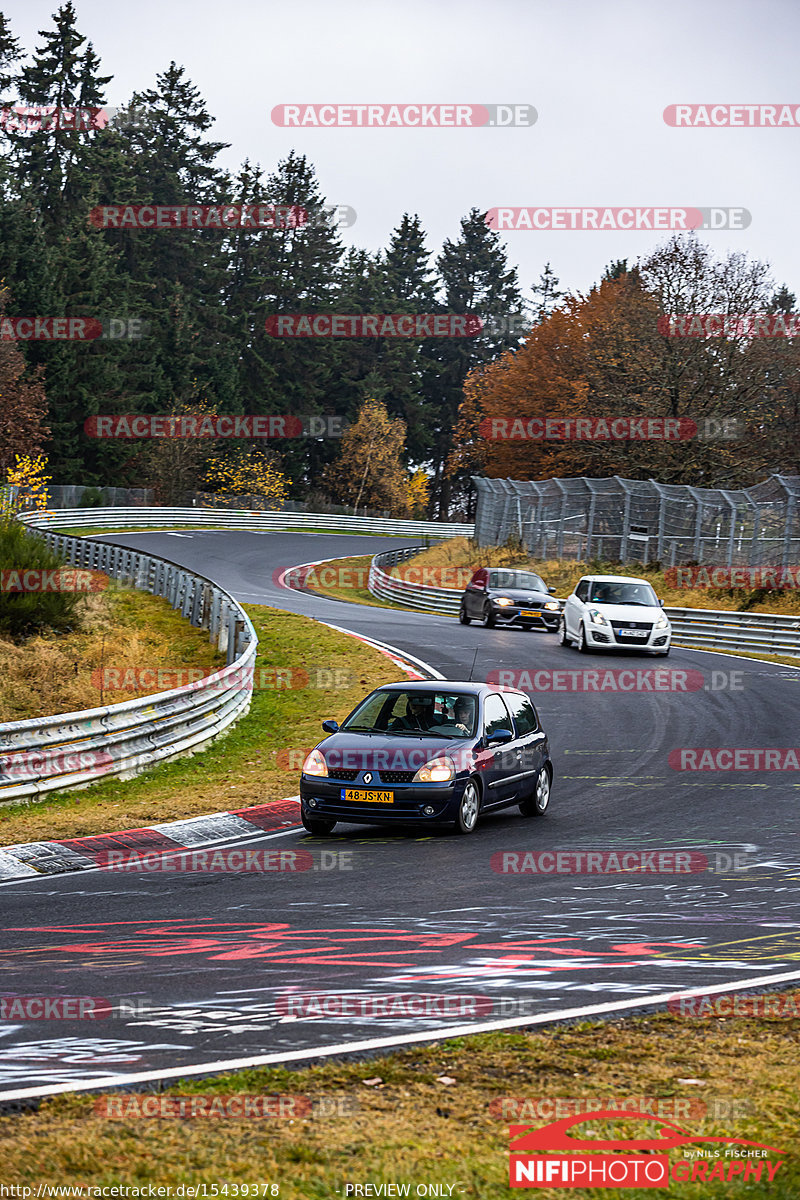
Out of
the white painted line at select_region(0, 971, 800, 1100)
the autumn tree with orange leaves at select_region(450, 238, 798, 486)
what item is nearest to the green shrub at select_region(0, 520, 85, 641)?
the white painted line at select_region(0, 971, 800, 1100)

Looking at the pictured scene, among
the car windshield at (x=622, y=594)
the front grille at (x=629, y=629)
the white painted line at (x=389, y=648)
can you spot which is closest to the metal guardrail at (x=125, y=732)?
the white painted line at (x=389, y=648)

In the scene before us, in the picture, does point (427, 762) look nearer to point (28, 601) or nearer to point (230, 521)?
point (28, 601)

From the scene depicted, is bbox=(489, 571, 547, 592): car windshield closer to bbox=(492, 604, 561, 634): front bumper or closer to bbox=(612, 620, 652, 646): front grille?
bbox=(492, 604, 561, 634): front bumper

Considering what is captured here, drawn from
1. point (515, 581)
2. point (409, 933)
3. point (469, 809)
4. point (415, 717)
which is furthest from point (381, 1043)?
point (515, 581)

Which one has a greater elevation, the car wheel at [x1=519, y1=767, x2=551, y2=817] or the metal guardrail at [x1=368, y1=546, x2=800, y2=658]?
the metal guardrail at [x1=368, y1=546, x2=800, y2=658]

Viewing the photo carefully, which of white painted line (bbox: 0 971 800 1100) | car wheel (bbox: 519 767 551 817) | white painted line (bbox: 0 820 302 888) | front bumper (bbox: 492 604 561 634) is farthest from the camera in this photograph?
front bumper (bbox: 492 604 561 634)

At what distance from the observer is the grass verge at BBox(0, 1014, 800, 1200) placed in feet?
13.0

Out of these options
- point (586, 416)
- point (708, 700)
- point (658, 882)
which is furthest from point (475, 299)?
point (658, 882)

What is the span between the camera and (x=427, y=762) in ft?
39.5

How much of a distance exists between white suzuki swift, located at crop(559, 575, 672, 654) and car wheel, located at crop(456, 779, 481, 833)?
15.3 m

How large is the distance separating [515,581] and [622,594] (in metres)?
5.88

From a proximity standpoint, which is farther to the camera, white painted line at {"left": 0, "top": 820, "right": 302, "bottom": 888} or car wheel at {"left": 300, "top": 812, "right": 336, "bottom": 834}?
car wheel at {"left": 300, "top": 812, "right": 336, "bottom": 834}

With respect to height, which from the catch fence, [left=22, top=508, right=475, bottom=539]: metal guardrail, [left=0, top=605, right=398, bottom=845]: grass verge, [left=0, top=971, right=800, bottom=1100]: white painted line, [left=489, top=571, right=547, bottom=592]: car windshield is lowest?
[left=0, top=605, right=398, bottom=845]: grass verge

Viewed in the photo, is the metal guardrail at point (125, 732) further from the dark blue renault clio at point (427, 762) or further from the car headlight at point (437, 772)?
the car headlight at point (437, 772)
